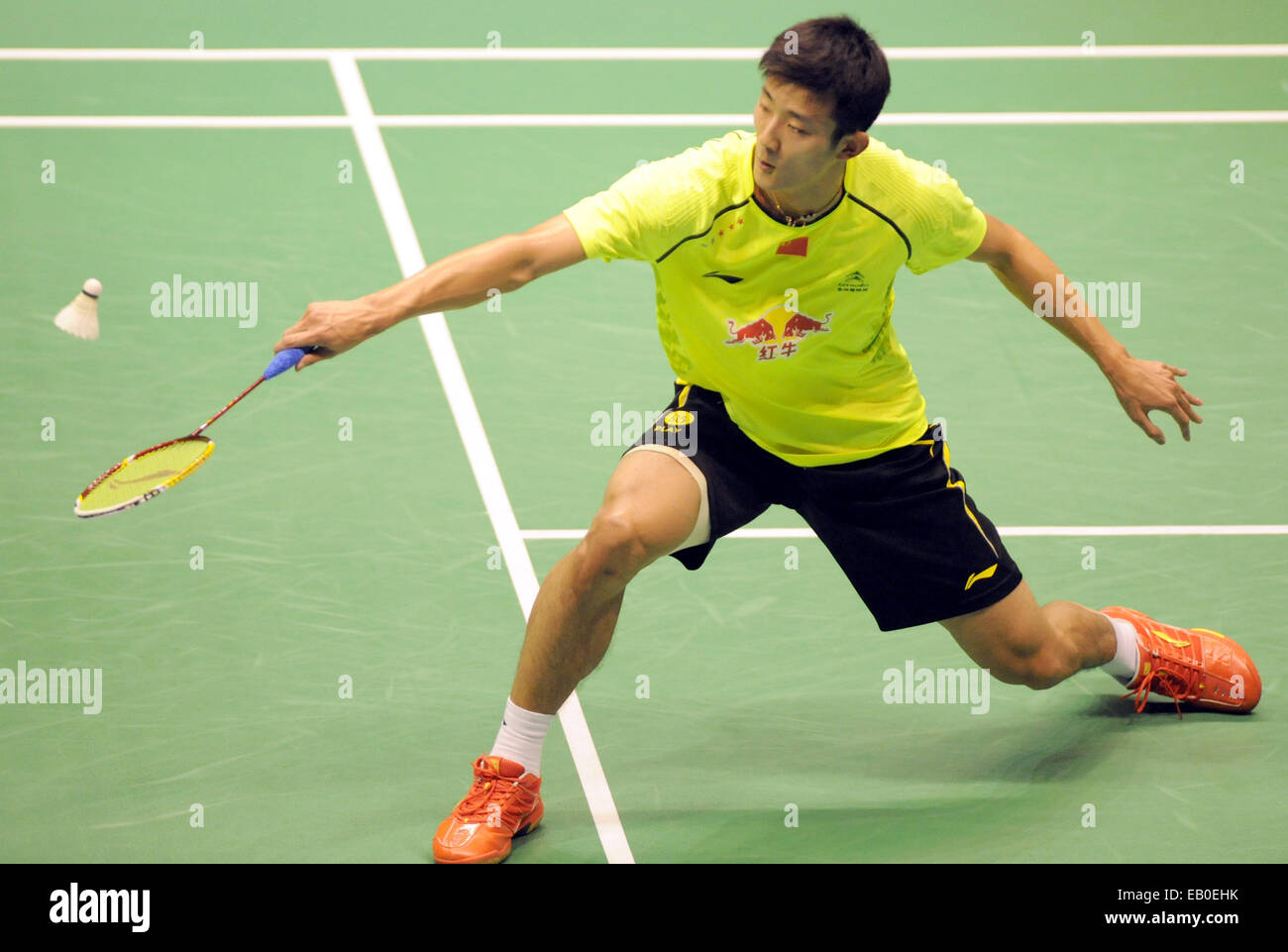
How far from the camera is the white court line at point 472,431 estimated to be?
4.66 metres

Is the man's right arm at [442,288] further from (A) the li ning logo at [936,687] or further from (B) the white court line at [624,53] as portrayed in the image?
(B) the white court line at [624,53]

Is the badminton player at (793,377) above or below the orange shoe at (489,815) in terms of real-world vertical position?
above

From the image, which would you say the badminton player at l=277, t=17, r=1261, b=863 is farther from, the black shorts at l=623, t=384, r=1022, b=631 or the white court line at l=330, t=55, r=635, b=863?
the white court line at l=330, t=55, r=635, b=863

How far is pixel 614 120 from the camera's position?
854 cm

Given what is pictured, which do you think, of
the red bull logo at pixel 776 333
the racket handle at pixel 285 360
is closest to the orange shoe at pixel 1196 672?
the red bull logo at pixel 776 333

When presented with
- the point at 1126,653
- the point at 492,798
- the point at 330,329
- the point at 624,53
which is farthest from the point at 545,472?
the point at 624,53

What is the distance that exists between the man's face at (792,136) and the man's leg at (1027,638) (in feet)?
4.36

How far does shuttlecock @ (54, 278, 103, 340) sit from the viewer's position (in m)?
4.38

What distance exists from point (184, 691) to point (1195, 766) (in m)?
3.01

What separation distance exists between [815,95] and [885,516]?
1183 mm

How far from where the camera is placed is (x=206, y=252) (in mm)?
7359

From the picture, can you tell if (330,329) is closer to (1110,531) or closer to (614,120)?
(1110,531)

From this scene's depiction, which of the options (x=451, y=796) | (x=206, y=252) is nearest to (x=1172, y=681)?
(x=451, y=796)
